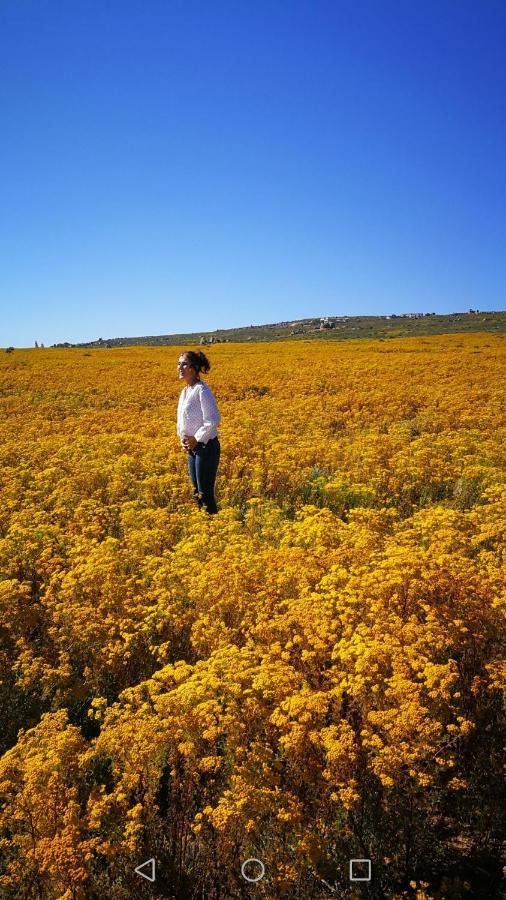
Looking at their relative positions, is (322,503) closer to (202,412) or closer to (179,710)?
(202,412)

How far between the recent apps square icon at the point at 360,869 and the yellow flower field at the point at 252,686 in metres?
0.04

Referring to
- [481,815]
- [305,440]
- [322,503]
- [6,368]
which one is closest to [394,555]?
[481,815]

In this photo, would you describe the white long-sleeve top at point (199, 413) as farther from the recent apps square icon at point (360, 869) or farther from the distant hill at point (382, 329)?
the distant hill at point (382, 329)

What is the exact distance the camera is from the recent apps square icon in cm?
296

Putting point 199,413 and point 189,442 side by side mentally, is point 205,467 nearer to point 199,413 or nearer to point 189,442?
point 189,442

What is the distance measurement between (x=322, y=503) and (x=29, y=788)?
6.43m

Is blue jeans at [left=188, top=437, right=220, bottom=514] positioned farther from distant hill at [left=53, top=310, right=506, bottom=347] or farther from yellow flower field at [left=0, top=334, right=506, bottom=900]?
distant hill at [left=53, top=310, right=506, bottom=347]

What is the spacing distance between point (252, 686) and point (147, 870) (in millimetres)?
1195

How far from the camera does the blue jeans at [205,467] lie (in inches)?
303

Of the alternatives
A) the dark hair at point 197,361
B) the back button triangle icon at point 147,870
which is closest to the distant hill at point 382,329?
the dark hair at point 197,361

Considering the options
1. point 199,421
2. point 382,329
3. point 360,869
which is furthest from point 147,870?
point 382,329

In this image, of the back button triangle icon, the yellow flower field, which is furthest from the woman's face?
the back button triangle icon

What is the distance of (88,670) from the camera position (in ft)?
14.9

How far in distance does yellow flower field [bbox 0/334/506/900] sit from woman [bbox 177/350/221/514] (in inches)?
25.3
